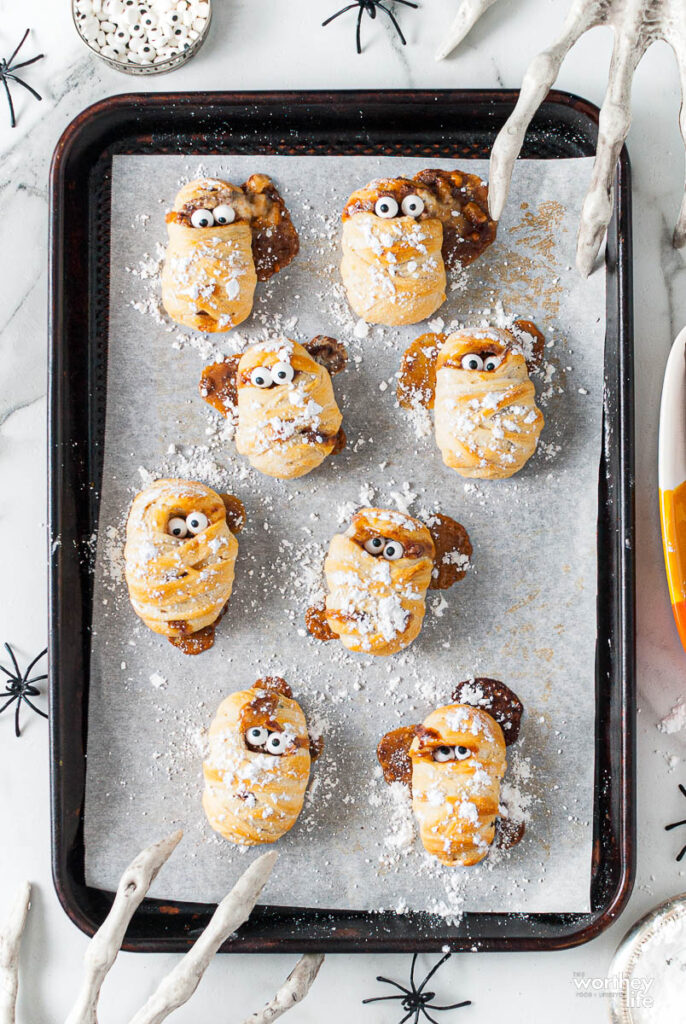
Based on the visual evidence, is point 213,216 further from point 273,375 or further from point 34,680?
point 34,680

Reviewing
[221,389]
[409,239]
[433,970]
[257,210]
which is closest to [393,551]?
[221,389]

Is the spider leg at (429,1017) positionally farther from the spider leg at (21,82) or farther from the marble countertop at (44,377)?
the spider leg at (21,82)

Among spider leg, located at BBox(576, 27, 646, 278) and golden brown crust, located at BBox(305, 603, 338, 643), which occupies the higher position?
spider leg, located at BBox(576, 27, 646, 278)

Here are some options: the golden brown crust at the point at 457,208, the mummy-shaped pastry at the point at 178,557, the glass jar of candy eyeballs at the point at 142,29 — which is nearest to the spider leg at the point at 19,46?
the glass jar of candy eyeballs at the point at 142,29

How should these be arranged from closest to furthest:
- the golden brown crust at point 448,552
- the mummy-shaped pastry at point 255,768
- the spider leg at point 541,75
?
the spider leg at point 541,75
the mummy-shaped pastry at point 255,768
the golden brown crust at point 448,552

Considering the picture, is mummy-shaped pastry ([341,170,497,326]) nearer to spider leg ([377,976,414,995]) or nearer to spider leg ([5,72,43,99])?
spider leg ([5,72,43,99])

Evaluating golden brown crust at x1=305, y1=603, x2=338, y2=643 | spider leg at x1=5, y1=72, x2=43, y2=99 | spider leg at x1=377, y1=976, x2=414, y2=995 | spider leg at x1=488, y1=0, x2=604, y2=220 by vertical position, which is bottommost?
spider leg at x1=377, y1=976, x2=414, y2=995

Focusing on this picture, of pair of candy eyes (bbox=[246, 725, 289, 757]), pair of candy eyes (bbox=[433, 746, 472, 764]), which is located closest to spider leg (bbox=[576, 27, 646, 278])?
pair of candy eyes (bbox=[433, 746, 472, 764])

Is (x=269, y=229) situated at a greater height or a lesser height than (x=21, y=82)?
lesser
